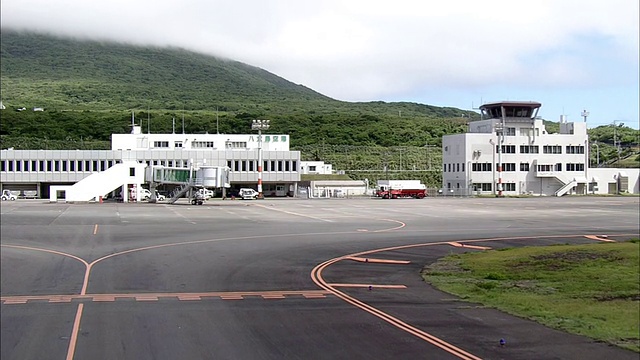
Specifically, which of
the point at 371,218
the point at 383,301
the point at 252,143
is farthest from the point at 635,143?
the point at 383,301

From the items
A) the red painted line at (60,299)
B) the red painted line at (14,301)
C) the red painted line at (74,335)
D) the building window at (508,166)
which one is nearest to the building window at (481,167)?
the building window at (508,166)

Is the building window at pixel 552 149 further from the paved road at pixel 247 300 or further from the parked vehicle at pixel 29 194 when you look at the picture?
the parked vehicle at pixel 29 194

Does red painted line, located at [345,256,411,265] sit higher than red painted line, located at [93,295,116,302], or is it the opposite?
red painted line, located at [93,295,116,302]

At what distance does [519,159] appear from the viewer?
→ 119438 mm

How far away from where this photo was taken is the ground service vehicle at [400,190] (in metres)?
110

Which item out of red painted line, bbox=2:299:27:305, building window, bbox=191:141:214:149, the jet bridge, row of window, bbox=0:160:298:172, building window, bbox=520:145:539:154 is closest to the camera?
red painted line, bbox=2:299:27:305

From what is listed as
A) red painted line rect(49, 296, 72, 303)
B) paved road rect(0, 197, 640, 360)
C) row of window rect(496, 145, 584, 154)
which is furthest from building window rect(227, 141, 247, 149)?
red painted line rect(49, 296, 72, 303)

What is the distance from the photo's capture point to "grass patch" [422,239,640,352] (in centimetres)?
1803

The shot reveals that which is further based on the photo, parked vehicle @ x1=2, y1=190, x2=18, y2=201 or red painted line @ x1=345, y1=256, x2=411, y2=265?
parked vehicle @ x1=2, y1=190, x2=18, y2=201

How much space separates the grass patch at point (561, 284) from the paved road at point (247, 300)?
1000 mm

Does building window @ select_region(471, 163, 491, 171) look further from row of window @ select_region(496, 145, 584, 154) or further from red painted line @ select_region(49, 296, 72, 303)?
red painted line @ select_region(49, 296, 72, 303)

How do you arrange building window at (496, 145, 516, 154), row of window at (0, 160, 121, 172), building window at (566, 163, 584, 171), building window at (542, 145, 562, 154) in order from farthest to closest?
building window at (566, 163, 584, 171), building window at (542, 145, 562, 154), building window at (496, 145, 516, 154), row of window at (0, 160, 121, 172)

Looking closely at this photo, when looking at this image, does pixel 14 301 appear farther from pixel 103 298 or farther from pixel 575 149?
pixel 575 149

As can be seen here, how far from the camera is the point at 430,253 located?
33594mm
